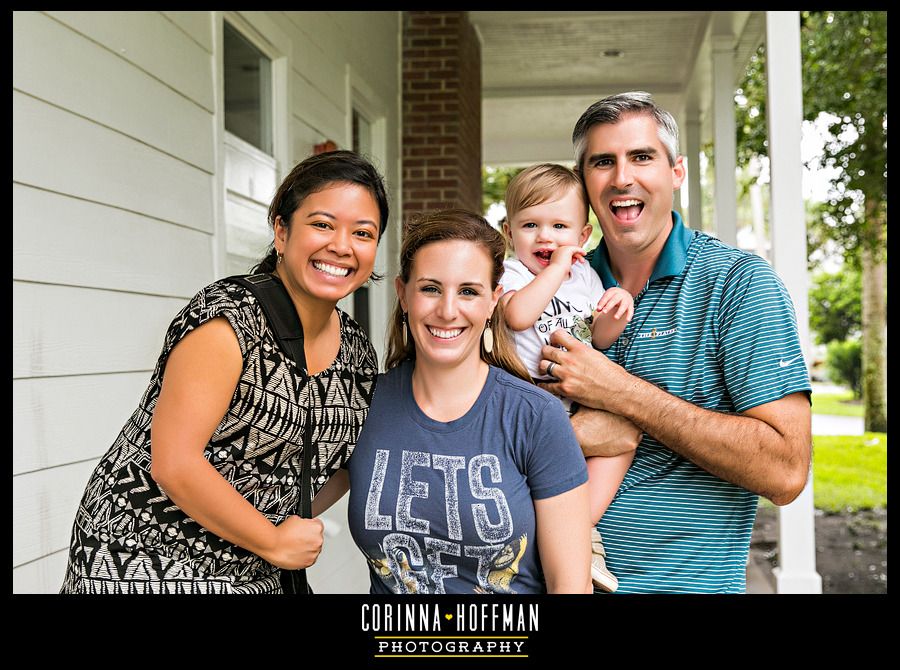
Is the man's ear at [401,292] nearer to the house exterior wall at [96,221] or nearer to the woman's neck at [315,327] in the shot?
the woman's neck at [315,327]

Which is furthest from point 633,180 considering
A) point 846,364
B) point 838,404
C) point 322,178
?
point 846,364

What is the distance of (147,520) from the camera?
1.75 meters

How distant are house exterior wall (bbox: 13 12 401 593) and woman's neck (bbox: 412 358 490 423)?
1225 mm

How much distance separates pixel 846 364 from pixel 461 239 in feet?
68.3

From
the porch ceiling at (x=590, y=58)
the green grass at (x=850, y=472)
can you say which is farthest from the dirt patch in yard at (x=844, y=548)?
the porch ceiling at (x=590, y=58)

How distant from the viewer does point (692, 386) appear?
1.88 metres

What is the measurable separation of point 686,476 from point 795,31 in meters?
3.00

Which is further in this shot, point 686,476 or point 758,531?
point 758,531

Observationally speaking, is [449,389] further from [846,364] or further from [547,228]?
[846,364]

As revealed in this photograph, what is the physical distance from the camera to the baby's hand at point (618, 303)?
6.40 feet

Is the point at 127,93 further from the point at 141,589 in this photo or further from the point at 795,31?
the point at 795,31

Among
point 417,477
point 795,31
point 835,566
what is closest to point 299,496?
point 417,477

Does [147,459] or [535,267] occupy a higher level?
[535,267]
